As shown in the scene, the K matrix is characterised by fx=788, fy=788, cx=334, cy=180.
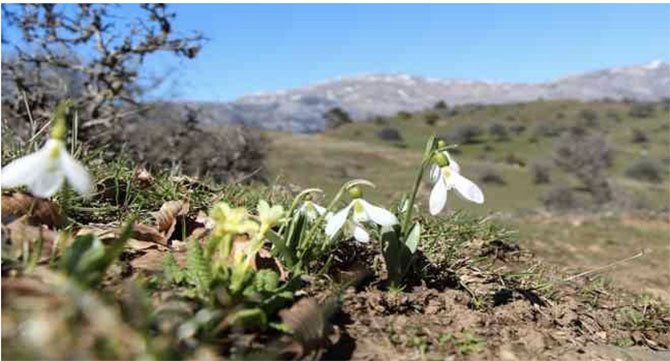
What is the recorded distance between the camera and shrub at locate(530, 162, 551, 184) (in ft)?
123

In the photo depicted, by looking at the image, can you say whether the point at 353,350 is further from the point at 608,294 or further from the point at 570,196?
the point at 570,196

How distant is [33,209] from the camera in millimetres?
2854

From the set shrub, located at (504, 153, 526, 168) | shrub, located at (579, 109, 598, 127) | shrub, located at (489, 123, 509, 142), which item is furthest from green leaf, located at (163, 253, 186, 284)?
shrub, located at (579, 109, 598, 127)

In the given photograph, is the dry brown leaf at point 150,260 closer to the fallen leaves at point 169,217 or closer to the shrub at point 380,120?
the fallen leaves at point 169,217

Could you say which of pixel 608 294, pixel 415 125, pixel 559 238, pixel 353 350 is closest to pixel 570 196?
pixel 559 238

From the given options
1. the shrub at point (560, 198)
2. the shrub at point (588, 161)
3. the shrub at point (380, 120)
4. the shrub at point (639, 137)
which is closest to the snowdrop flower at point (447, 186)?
the shrub at point (560, 198)

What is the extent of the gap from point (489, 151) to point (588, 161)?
1613cm

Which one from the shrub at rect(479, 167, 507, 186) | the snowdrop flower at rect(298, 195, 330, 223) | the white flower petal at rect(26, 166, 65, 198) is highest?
the white flower petal at rect(26, 166, 65, 198)

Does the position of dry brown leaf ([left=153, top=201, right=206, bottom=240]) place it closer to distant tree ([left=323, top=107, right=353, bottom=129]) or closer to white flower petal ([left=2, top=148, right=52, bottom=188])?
white flower petal ([left=2, top=148, right=52, bottom=188])

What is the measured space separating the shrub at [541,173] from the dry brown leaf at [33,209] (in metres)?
35.6

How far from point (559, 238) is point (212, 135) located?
1133 cm

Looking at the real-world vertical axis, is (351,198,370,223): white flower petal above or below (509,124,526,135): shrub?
above

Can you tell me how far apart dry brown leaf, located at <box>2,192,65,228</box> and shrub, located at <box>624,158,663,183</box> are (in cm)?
4374

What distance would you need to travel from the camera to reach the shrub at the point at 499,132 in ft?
200
